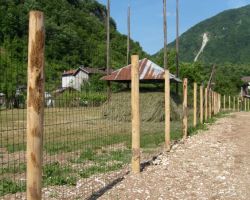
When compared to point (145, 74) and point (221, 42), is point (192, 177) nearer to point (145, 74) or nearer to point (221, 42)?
point (145, 74)

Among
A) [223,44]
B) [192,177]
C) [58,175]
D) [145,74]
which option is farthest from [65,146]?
[223,44]

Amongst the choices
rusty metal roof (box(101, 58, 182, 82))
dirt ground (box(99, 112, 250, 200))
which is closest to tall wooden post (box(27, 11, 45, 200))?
dirt ground (box(99, 112, 250, 200))

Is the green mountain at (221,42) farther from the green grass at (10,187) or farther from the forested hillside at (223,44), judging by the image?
the green grass at (10,187)

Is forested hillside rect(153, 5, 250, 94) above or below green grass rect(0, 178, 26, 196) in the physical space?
above

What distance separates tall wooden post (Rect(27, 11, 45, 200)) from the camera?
14.5ft

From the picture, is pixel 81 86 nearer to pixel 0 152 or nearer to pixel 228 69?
pixel 0 152

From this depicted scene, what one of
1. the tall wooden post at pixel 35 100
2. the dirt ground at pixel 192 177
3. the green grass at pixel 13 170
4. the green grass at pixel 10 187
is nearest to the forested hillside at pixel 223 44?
the dirt ground at pixel 192 177


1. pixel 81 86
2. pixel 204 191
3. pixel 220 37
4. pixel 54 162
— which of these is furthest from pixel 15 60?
pixel 220 37

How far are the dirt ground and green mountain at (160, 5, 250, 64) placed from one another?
131929 millimetres

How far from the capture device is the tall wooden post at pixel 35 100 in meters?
4.42

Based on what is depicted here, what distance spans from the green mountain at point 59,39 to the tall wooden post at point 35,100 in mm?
259

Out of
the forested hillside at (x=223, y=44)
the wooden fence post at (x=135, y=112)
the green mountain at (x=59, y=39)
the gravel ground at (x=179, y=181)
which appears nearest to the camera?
the green mountain at (x=59, y=39)

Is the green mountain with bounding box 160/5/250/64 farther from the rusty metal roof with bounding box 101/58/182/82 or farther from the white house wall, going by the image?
the white house wall

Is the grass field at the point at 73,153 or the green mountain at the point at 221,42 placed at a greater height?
the green mountain at the point at 221,42
